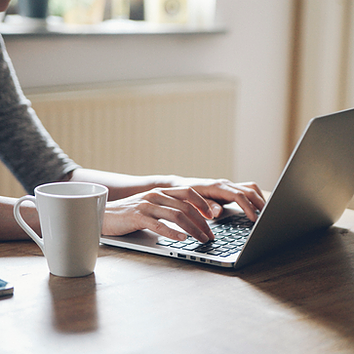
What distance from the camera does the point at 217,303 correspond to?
1.92 ft

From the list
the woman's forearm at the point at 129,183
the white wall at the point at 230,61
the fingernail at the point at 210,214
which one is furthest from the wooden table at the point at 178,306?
the white wall at the point at 230,61

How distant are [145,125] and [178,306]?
5.34 ft

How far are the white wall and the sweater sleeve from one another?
80cm

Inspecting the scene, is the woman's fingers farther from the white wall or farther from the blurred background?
the white wall

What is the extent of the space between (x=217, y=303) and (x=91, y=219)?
18 centimetres

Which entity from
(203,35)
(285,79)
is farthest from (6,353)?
(285,79)

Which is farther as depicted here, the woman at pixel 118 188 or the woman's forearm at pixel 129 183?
the woman's forearm at pixel 129 183

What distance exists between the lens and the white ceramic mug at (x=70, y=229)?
639 millimetres

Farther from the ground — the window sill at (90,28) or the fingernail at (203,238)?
the window sill at (90,28)

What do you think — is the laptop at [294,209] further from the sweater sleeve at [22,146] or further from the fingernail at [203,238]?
the sweater sleeve at [22,146]

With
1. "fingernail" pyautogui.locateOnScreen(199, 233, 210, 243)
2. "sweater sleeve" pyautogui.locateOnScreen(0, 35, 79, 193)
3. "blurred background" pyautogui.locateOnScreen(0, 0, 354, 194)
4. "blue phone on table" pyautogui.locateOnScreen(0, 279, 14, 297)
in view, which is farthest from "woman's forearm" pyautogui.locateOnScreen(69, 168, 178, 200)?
"blurred background" pyautogui.locateOnScreen(0, 0, 354, 194)

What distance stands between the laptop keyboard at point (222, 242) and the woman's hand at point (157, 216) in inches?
0.4

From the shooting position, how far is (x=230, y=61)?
2502 mm

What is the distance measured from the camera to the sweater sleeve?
3.67 ft
